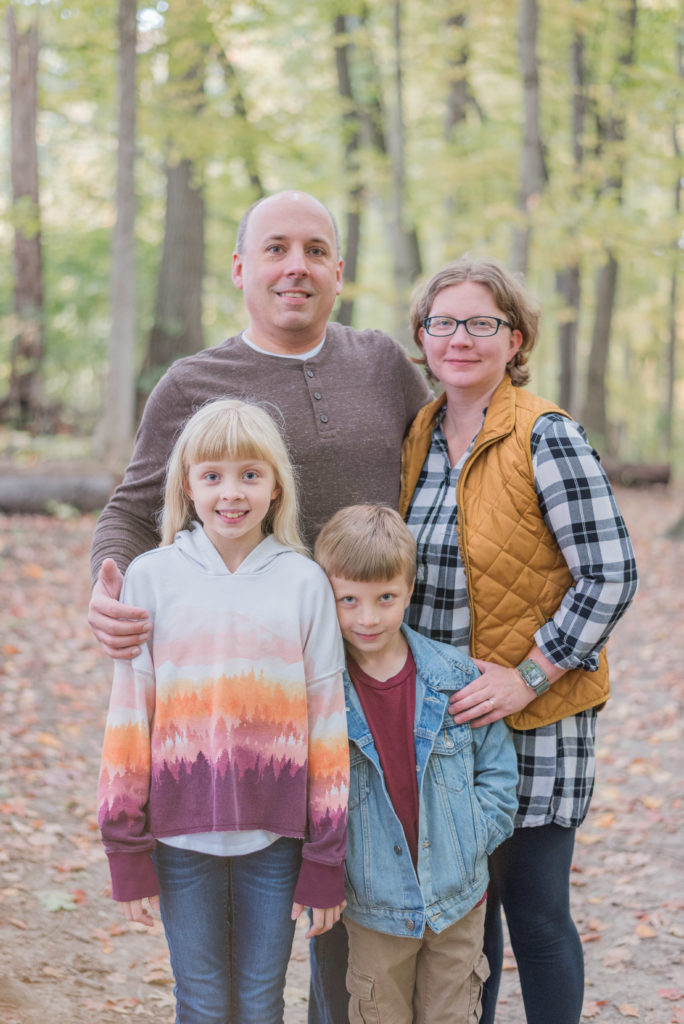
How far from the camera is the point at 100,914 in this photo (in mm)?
4121

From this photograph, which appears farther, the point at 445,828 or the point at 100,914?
the point at 100,914

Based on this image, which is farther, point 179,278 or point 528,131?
point 179,278

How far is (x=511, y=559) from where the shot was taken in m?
2.54

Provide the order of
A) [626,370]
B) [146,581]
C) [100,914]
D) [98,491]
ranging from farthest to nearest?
[626,370], [98,491], [100,914], [146,581]

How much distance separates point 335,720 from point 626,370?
30577mm

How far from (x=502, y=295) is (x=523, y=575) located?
0.82 metres

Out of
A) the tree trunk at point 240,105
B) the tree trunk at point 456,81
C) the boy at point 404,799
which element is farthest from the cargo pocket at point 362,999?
the tree trunk at point 456,81

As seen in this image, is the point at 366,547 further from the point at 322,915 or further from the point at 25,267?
the point at 25,267

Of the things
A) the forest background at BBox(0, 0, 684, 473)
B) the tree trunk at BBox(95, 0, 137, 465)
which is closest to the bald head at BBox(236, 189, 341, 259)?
the forest background at BBox(0, 0, 684, 473)

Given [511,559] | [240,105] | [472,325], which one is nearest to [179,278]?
[240,105]

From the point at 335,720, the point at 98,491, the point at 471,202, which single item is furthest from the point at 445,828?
the point at 471,202

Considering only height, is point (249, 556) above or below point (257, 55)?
below

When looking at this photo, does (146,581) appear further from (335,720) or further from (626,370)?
(626,370)

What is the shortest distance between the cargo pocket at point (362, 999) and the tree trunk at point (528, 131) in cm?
870
